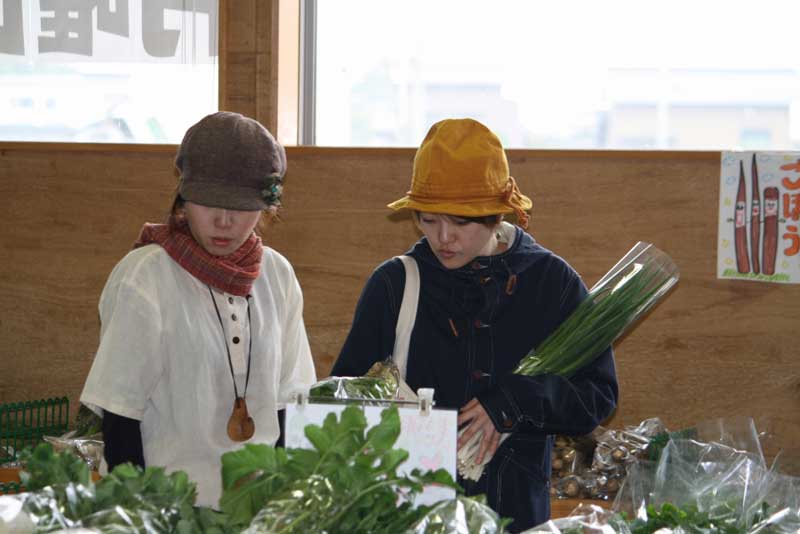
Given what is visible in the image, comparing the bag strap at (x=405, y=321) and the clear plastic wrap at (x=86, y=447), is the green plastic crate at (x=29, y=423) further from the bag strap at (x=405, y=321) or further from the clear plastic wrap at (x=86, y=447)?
the bag strap at (x=405, y=321)

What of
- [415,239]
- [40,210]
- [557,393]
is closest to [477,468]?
[557,393]

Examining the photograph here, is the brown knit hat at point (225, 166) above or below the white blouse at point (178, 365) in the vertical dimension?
above

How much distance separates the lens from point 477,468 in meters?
1.87

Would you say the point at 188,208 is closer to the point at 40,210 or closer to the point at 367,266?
the point at 367,266

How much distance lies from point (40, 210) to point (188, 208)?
186cm

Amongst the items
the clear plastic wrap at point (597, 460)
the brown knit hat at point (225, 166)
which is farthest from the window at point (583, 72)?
the brown knit hat at point (225, 166)

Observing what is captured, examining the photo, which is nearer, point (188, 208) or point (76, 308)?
point (188, 208)

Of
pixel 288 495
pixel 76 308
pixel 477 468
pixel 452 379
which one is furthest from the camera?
pixel 76 308

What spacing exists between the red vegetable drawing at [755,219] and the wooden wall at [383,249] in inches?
3.6

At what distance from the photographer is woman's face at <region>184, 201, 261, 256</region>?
1.88 metres

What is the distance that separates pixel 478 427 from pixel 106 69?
2.38 metres

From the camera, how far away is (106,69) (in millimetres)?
3689

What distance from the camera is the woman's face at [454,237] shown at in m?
1.98

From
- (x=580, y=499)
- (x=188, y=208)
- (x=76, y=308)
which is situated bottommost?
(x=580, y=499)
